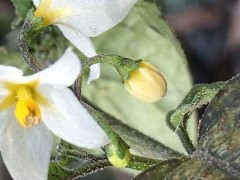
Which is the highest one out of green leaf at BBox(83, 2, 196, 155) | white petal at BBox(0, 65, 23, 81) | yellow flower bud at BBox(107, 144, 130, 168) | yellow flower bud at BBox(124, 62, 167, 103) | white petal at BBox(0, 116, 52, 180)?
white petal at BBox(0, 65, 23, 81)

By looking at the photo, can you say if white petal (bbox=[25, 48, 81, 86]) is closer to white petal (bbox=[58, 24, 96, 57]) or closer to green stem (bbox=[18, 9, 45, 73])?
green stem (bbox=[18, 9, 45, 73])

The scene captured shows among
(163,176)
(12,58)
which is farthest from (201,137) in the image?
(12,58)

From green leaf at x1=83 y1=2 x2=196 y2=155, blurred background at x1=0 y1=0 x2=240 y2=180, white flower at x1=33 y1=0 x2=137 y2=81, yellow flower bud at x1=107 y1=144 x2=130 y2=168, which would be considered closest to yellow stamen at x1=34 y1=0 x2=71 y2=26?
white flower at x1=33 y1=0 x2=137 y2=81

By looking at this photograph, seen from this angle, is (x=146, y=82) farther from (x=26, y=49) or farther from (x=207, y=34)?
(x=207, y=34)

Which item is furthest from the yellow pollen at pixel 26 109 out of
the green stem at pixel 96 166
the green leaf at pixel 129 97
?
the green leaf at pixel 129 97

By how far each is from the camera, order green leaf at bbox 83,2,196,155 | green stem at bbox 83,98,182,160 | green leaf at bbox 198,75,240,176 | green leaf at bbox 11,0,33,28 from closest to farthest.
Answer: green leaf at bbox 198,75,240,176, green stem at bbox 83,98,182,160, green leaf at bbox 11,0,33,28, green leaf at bbox 83,2,196,155

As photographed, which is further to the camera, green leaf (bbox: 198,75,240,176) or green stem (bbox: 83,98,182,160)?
green stem (bbox: 83,98,182,160)

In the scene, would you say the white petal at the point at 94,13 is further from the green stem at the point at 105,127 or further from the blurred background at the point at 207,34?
the blurred background at the point at 207,34

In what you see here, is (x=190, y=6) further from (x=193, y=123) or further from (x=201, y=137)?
(x=201, y=137)
